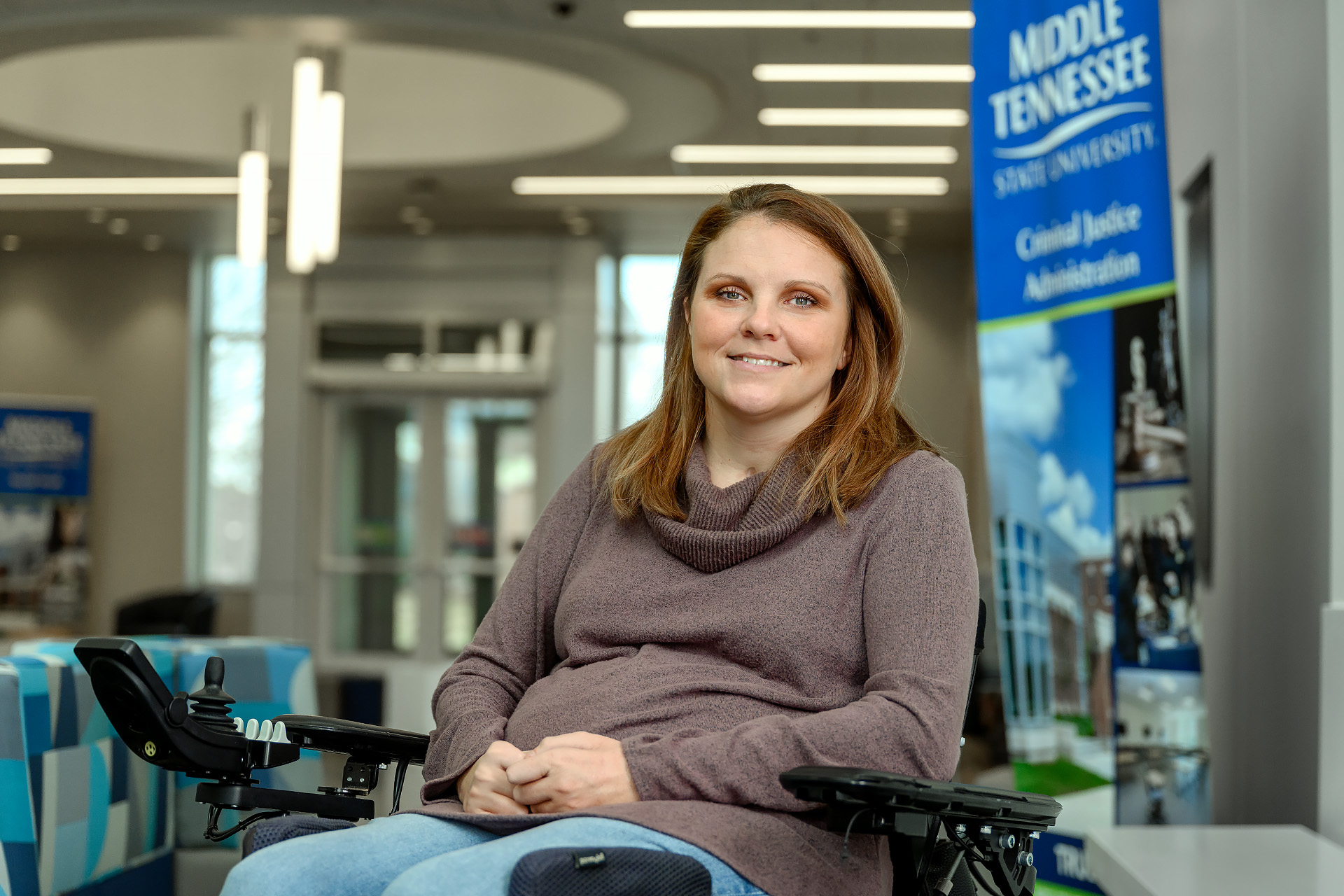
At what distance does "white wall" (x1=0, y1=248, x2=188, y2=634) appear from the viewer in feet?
38.2

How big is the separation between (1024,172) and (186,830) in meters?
2.62

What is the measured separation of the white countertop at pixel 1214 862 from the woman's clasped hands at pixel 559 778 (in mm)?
1031

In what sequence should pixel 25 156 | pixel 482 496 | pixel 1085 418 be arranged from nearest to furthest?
pixel 1085 418 < pixel 25 156 < pixel 482 496

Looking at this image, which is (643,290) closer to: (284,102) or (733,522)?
(284,102)

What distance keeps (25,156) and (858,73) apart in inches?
223

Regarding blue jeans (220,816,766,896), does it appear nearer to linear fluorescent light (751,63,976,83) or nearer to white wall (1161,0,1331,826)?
white wall (1161,0,1331,826)

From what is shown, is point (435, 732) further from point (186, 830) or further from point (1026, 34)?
point (1026, 34)

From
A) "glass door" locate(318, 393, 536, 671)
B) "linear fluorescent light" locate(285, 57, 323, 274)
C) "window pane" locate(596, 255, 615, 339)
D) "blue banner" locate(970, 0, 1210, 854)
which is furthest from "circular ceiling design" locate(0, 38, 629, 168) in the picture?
"blue banner" locate(970, 0, 1210, 854)

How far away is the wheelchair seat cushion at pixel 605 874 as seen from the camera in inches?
45.3

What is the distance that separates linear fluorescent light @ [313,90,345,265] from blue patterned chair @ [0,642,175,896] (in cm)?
356

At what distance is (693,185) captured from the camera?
9.27 metres

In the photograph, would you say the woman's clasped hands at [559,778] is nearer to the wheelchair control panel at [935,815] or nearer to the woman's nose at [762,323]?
the wheelchair control panel at [935,815]

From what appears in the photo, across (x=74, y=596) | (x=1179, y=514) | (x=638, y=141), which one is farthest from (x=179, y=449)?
(x=1179, y=514)

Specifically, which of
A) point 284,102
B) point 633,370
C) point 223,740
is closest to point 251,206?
point 284,102
